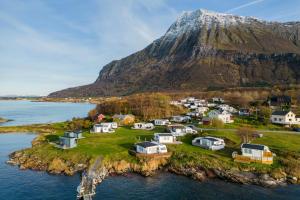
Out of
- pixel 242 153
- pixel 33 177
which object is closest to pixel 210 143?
pixel 242 153

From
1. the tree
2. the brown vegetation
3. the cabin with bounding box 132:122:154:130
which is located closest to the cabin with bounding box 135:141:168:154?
the tree

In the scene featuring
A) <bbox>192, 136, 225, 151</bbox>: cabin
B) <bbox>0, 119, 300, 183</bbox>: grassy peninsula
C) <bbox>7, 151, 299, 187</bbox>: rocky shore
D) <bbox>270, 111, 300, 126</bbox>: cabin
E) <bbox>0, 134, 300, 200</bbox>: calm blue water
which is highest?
<bbox>270, 111, 300, 126</bbox>: cabin

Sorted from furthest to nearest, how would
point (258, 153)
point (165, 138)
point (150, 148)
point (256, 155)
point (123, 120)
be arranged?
point (123, 120) → point (165, 138) → point (150, 148) → point (256, 155) → point (258, 153)

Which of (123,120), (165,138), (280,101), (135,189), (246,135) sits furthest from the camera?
(280,101)

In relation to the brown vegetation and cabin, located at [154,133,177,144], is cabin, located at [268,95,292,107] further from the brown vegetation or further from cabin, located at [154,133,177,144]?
cabin, located at [154,133,177,144]

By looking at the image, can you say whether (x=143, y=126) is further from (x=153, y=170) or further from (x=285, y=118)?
(x=285, y=118)

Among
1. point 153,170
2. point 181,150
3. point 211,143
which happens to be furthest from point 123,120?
point 153,170

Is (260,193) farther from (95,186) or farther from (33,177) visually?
(33,177)
